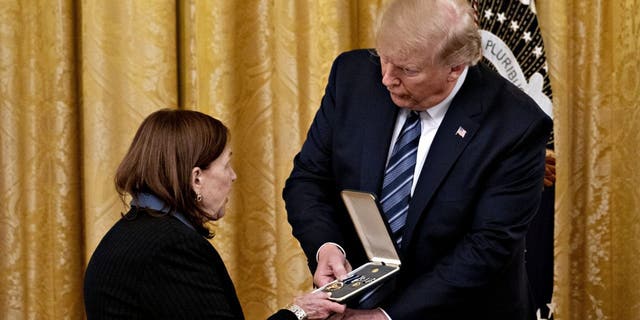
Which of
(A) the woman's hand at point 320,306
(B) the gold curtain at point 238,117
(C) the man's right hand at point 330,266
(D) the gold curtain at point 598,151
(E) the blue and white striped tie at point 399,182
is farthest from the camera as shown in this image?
(D) the gold curtain at point 598,151

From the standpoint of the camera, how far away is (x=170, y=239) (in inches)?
81.8

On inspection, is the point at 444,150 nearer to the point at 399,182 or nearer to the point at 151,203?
the point at 399,182

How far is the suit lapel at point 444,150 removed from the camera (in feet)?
8.02

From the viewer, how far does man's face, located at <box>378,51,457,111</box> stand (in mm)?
2379

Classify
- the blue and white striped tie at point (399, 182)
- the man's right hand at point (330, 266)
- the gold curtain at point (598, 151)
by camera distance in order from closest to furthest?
the man's right hand at point (330, 266), the blue and white striped tie at point (399, 182), the gold curtain at point (598, 151)

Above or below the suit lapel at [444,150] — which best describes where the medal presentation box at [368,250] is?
below

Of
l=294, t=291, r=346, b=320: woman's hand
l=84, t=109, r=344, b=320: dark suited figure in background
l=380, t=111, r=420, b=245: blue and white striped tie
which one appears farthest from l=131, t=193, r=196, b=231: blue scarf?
l=380, t=111, r=420, b=245: blue and white striped tie

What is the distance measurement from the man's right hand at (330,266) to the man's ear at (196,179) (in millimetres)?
402

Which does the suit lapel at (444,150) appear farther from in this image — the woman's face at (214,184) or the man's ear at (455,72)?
the woman's face at (214,184)

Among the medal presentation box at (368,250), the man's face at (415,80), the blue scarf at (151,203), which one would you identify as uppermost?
the man's face at (415,80)

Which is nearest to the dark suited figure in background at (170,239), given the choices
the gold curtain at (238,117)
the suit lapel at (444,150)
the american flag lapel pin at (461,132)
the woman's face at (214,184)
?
the woman's face at (214,184)

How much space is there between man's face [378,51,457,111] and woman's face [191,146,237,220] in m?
0.48

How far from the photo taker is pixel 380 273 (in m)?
2.27

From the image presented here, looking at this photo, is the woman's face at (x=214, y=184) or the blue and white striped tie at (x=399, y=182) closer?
the woman's face at (x=214, y=184)
